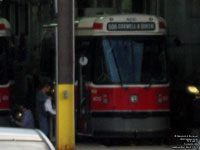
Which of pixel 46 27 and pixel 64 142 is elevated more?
pixel 46 27

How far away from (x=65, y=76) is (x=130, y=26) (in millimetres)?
2723

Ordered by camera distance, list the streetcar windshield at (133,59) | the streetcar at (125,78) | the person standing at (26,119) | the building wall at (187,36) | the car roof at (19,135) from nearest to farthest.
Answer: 1. the car roof at (19,135)
2. the person standing at (26,119)
3. the streetcar at (125,78)
4. the streetcar windshield at (133,59)
5. the building wall at (187,36)

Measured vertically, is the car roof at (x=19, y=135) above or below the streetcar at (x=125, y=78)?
above

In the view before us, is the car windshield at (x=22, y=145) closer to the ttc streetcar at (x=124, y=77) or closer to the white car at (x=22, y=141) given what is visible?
the white car at (x=22, y=141)

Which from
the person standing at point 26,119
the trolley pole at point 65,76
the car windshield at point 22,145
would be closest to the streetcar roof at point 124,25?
the trolley pole at point 65,76

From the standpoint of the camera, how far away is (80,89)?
19.2 meters

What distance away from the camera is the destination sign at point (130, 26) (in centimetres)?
1873

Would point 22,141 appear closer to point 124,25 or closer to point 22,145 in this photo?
point 22,145

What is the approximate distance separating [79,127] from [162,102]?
238 centimetres

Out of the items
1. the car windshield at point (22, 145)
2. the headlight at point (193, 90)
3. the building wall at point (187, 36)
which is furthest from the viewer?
the building wall at point (187, 36)

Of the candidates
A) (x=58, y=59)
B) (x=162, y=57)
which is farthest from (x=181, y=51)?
(x=58, y=59)

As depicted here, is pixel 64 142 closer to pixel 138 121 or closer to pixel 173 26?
pixel 138 121

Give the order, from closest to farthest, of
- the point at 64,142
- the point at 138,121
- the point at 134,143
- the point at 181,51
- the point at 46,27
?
the point at 64,142 < the point at 138,121 < the point at 134,143 < the point at 46,27 < the point at 181,51

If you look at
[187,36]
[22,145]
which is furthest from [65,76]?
[187,36]
